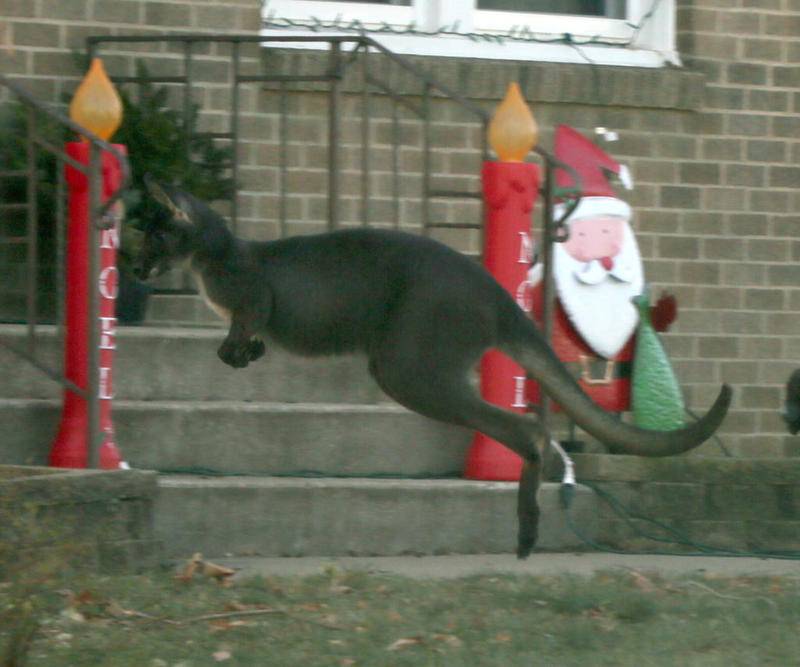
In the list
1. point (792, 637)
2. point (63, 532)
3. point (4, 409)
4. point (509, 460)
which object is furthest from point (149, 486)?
point (792, 637)

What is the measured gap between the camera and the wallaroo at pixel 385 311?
211 inches

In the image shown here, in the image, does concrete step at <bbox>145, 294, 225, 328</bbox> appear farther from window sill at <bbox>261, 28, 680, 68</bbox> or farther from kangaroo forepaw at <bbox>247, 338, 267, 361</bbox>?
kangaroo forepaw at <bbox>247, 338, 267, 361</bbox>

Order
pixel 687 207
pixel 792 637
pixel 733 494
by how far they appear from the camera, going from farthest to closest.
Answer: pixel 687 207, pixel 733 494, pixel 792 637

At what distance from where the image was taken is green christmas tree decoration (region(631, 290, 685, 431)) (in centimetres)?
707

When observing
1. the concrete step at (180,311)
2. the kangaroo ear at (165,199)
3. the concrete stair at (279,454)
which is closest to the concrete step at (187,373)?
the concrete stair at (279,454)

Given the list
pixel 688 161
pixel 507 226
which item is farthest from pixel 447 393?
pixel 688 161

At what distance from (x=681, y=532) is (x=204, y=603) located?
92.2 inches

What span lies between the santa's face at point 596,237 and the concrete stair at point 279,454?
4.46 feet

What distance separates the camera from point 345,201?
7.74m

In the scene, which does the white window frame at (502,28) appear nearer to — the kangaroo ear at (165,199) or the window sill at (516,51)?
the window sill at (516,51)

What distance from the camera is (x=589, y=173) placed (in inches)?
307

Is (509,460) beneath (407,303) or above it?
beneath

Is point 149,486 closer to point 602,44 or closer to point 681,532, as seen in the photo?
point 681,532

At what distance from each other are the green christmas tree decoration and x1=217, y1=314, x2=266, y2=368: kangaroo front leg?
89.4 inches
